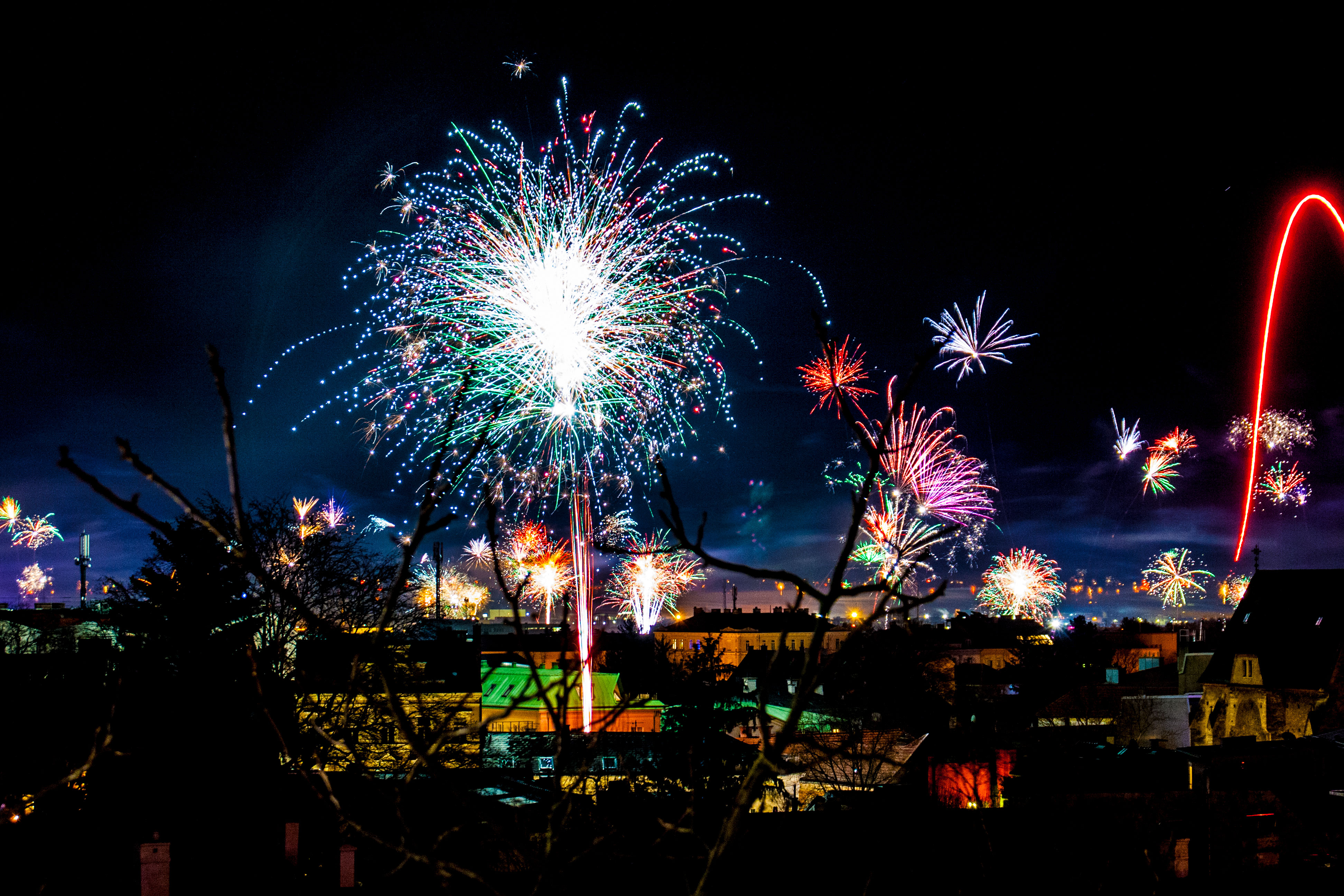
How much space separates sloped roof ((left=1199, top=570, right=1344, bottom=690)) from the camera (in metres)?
30.7

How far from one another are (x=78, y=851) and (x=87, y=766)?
A: 389 inches

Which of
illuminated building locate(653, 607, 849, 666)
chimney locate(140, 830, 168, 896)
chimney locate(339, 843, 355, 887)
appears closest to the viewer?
chimney locate(140, 830, 168, 896)

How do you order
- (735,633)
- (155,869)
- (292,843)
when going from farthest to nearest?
(735,633) → (292,843) → (155,869)

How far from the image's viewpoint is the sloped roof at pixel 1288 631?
101ft

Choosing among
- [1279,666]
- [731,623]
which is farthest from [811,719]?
[731,623]

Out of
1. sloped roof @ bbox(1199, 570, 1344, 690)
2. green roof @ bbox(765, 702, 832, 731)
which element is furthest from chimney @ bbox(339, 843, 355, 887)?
sloped roof @ bbox(1199, 570, 1344, 690)

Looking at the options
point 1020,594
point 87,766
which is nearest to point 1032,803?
point 87,766

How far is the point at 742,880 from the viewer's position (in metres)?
11.3

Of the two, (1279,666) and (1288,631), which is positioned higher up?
(1288,631)

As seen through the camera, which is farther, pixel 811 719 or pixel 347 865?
pixel 811 719

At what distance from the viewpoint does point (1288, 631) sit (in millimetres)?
32938

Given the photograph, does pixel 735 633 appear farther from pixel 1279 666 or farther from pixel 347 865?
pixel 347 865

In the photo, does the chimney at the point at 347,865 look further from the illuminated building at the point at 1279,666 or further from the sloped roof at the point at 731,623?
the sloped roof at the point at 731,623

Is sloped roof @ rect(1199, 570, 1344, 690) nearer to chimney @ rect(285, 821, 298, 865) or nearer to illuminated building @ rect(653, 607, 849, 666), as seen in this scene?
illuminated building @ rect(653, 607, 849, 666)
